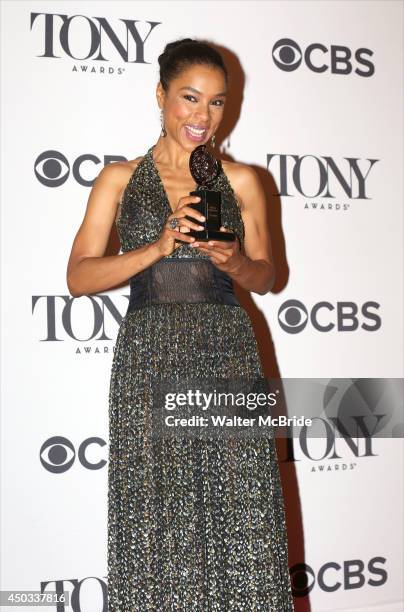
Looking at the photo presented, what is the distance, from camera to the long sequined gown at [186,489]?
1.48 metres

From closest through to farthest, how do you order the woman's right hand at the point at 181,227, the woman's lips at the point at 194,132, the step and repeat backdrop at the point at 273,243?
the woman's right hand at the point at 181,227 < the woman's lips at the point at 194,132 < the step and repeat backdrop at the point at 273,243

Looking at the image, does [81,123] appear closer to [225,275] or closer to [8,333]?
[8,333]

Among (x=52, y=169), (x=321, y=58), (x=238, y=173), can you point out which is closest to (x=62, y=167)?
(x=52, y=169)

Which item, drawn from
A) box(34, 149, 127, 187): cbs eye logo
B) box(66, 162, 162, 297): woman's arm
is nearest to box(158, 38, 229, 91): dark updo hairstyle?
box(66, 162, 162, 297): woman's arm

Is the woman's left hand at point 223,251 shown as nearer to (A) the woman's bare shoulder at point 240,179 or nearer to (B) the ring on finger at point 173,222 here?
(B) the ring on finger at point 173,222

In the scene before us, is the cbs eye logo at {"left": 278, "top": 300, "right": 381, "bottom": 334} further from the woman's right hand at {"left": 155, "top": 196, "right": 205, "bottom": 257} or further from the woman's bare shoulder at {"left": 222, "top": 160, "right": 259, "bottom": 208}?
the woman's right hand at {"left": 155, "top": 196, "right": 205, "bottom": 257}

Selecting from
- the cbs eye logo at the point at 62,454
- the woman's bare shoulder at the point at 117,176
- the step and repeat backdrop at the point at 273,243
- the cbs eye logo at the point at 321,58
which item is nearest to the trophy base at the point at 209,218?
the woman's bare shoulder at the point at 117,176

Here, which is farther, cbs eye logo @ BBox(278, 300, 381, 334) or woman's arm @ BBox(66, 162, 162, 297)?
cbs eye logo @ BBox(278, 300, 381, 334)

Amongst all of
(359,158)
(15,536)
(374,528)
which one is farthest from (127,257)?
(374,528)

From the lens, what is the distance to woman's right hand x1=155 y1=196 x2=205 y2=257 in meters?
1.34

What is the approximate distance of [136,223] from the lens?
5.30ft

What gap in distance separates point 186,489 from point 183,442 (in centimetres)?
9

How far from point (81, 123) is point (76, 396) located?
893 millimetres

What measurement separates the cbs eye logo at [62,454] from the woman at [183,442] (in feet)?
2.87
